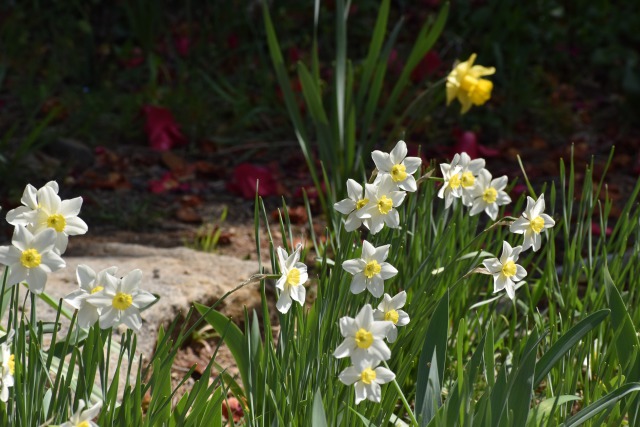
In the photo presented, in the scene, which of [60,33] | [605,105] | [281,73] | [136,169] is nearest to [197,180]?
[136,169]

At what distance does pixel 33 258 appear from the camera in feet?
3.58

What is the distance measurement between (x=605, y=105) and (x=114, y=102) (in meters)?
2.44

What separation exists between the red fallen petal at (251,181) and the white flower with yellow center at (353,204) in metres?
2.15

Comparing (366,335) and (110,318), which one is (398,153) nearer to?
(366,335)

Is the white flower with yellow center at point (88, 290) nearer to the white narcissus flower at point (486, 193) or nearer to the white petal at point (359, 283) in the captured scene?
the white petal at point (359, 283)

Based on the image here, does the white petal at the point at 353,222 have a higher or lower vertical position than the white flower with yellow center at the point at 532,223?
higher

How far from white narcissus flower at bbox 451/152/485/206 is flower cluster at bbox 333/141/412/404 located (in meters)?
0.21

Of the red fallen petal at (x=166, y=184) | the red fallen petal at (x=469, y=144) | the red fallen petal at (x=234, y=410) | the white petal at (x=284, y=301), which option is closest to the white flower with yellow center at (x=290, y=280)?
the white petal at (x=284, y=301)

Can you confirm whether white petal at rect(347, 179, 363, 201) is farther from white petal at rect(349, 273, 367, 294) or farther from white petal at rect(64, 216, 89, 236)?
white petal at rect(64, 216, 89, 236)

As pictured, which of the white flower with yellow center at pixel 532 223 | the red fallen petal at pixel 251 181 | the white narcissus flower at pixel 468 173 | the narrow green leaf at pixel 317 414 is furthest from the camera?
the red fallen petal at pixel 251 181

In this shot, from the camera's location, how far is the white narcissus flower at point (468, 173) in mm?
1541

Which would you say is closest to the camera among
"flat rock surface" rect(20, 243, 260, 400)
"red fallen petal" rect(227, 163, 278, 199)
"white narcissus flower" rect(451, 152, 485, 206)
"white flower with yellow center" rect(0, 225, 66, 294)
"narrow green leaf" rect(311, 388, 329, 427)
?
"white flower with yellow center" rect(0, 225, 66, 294)

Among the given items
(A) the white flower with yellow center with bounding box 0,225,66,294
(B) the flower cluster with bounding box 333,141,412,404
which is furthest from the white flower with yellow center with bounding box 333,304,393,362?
(A) the white flower with yellow center with bounding box 0,225,66,294

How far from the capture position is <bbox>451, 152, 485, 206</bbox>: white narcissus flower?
154 centimetres
